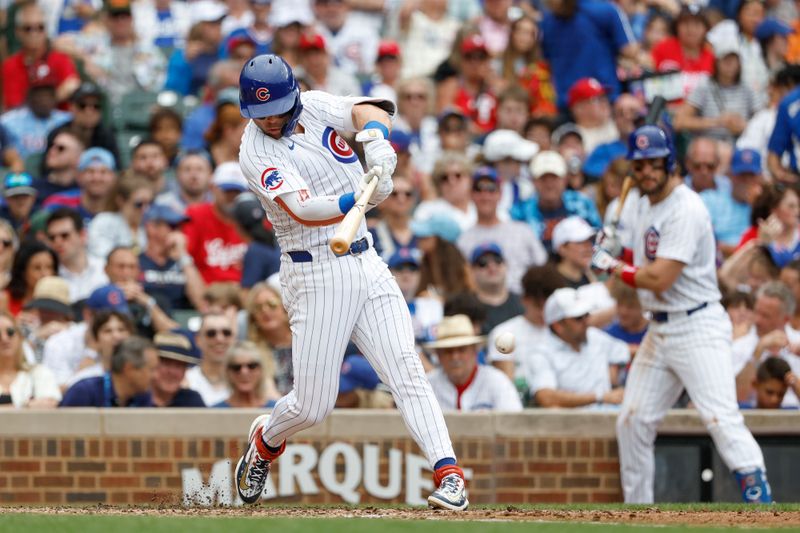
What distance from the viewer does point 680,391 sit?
9.93 meters

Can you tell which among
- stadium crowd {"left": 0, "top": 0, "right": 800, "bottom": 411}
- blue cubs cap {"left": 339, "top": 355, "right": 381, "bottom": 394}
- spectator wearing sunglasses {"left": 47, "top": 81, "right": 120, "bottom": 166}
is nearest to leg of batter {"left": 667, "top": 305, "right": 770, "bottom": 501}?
stadium crowd {"left": 0, "top": 0, "right": 800, "bottom": 411}

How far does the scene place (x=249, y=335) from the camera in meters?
11.0

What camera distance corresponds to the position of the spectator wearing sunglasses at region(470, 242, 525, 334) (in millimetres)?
11672

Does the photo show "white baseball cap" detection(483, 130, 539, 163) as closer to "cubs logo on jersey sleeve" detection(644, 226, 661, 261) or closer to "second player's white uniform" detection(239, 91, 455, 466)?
"cubs logo on jersey sleeve" detection(644, 226, 661, 261)

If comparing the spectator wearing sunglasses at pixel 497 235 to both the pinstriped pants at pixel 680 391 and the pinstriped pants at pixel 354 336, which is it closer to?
the pinstriped pants at pixel 680 391

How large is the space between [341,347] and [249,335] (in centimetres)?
336

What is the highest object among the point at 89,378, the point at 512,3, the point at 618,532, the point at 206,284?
the point at 512,3

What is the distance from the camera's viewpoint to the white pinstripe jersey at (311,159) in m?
7.57

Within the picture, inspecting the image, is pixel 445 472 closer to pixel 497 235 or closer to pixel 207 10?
pixel 497 235

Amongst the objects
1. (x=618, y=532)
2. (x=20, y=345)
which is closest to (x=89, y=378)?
(x=20, y=345)

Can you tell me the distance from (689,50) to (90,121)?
585 centimetres

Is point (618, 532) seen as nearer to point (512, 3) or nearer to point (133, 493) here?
point (133, 493)

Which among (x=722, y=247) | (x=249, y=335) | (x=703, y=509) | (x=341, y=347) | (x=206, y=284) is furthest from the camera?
(x=722, y=247)

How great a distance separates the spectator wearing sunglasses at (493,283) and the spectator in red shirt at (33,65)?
4725mm
